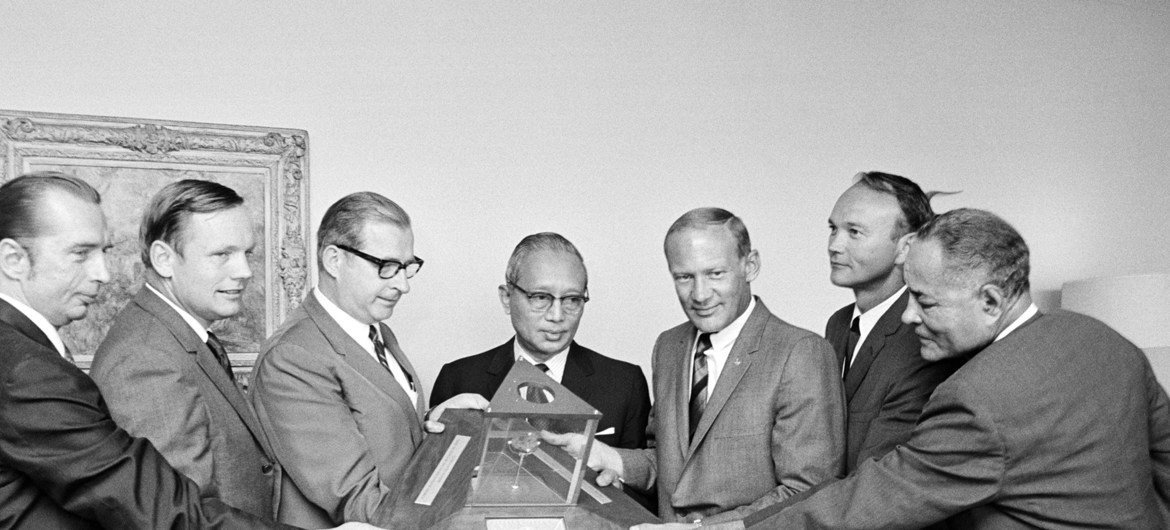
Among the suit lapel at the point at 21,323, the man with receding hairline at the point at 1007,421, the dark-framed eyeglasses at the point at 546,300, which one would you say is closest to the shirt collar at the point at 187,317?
the suit lapel at the point at 21,323

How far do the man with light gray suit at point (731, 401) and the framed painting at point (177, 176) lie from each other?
1.98 metres

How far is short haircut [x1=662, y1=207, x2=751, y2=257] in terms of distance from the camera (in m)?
3.33

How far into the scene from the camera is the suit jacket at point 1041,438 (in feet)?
8.38

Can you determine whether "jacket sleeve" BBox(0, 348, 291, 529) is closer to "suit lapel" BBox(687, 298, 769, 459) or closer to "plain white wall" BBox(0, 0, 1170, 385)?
"suit lapel" BBox(687, 298, 769, 459)

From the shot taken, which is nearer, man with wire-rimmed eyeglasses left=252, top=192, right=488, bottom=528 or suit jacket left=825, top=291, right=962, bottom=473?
man with wire-rimmed eyeglasses left=252, top=192, right=488, bottom=528

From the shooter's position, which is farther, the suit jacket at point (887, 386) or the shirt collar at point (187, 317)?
the suit jacket at point (887, 386)

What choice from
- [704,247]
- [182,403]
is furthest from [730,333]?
[182,403]

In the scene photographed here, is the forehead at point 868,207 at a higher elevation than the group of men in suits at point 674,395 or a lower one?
higher

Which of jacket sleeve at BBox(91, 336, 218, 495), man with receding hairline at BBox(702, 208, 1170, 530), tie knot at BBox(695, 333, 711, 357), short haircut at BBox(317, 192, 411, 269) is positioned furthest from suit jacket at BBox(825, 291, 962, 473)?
jacket sleeve at BBox(91, 336, 218, 495)

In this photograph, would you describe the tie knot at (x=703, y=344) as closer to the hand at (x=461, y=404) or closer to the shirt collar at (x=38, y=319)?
the hand at (x=461, y=404)

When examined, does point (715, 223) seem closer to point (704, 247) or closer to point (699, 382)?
point (704, 247)

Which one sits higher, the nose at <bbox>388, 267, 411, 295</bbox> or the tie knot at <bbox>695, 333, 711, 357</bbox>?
the nose at <bbox>388, 267, 411, 295</bbox>

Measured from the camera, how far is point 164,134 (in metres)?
4.53

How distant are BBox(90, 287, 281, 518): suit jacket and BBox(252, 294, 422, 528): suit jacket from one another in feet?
0.30
